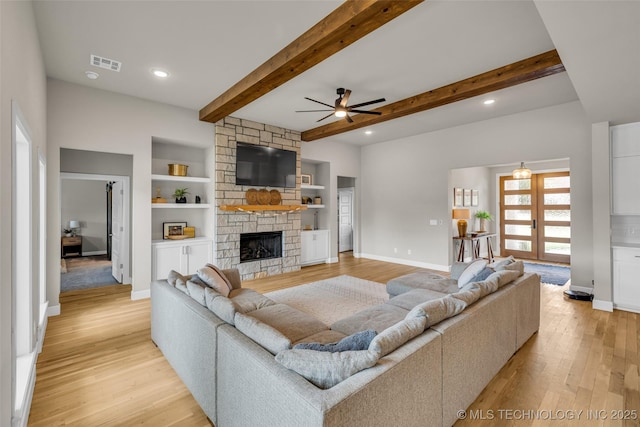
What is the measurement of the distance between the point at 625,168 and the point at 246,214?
591cm

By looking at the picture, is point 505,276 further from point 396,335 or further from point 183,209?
point 183,209

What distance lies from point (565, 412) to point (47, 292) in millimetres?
5563

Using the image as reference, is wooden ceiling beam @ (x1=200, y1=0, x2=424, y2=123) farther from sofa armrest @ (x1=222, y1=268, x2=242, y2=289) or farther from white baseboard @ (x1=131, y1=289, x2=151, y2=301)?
white baseboard @ (x1=131, y1=289, x2=151, y2=301)

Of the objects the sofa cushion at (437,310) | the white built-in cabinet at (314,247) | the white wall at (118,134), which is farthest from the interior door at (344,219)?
the sofa cushion at (437,310)

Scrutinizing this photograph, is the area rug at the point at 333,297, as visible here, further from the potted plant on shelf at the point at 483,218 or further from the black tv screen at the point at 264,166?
the potted plant on shelf at the point at 483,218

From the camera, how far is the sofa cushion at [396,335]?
4.83 feet

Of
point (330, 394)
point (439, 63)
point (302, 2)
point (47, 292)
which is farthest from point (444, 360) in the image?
point (47, 292)

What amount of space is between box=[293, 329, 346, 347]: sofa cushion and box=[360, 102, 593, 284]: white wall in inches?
183

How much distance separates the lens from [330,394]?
1190 mm

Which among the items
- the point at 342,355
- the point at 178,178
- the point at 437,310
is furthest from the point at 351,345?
the point at 178,178

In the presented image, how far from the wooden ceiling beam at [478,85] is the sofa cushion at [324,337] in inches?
137

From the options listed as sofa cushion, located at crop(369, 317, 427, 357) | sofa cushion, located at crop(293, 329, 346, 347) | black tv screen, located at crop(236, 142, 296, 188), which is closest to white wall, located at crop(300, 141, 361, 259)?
black tv screen, located at crop(236, 142, 296, 188)

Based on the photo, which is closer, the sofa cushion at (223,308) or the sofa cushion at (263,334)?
the sofa cushion at (263,334)

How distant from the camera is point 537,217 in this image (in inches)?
297
